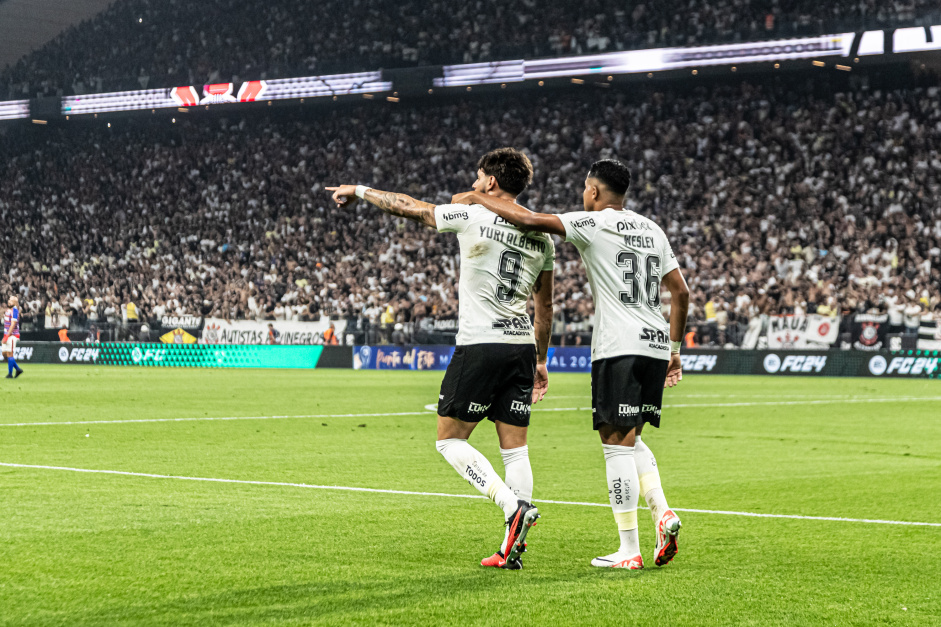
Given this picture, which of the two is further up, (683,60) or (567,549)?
(683,60)

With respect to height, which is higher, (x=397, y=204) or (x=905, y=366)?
(x=397, y=204)

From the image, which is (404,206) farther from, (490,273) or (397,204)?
(490,273)

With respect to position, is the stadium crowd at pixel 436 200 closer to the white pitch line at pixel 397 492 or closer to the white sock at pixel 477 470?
the white pitch line at pixel 397 492

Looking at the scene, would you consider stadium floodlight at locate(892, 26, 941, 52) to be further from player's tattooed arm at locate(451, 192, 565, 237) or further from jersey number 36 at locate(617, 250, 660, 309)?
player's tattooed arm at locate(451, 192, 565, 237)

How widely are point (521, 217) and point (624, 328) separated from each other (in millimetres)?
822

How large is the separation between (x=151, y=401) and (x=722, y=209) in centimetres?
2240

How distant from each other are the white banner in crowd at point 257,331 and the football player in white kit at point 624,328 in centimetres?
3148

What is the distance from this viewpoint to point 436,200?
41281 mm

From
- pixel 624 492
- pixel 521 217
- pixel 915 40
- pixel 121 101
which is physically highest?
pixel 121 101

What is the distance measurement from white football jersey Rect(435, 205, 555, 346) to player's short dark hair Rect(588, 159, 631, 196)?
19.2 inches

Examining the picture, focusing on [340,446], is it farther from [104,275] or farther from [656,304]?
[104,275]

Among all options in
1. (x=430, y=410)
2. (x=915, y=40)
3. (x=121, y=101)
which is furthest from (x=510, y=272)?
(x=121, y=101)

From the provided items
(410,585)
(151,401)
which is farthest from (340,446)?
(151,401)

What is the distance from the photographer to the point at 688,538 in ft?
22.2
